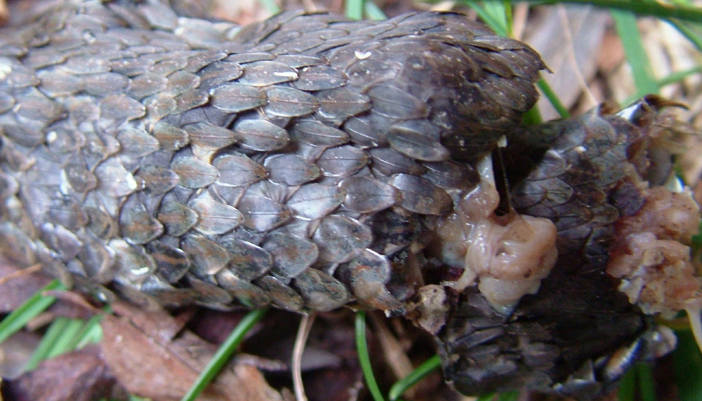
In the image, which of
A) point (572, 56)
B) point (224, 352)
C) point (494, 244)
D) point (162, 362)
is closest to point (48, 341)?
point (162, 362)

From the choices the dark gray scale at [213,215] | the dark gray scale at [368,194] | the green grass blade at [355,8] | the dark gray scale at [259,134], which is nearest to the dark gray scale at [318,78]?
the dark gray scale at [259,134]

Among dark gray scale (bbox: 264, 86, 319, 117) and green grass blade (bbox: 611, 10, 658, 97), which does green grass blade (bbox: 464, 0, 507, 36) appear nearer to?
green grass blade (bbox: 611, 10, 658, 97)

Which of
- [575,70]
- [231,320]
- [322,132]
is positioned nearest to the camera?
[322,132]

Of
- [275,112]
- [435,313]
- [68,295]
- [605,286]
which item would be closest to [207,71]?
[275,112]

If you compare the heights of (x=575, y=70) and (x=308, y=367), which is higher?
(x=575, y=70)

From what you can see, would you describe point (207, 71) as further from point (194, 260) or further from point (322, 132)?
point (194, 260)

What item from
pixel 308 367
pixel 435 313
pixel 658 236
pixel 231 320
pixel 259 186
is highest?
pixel 259 186
